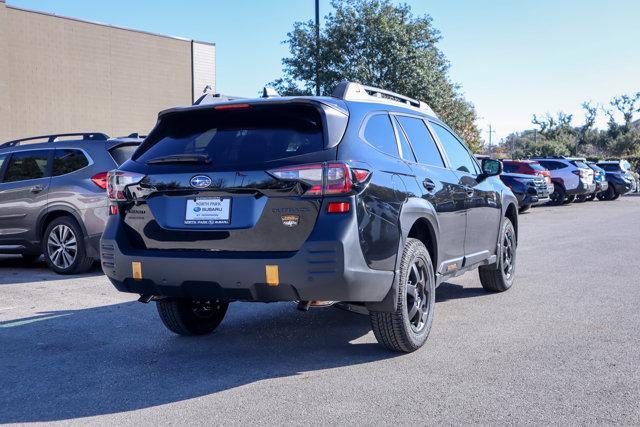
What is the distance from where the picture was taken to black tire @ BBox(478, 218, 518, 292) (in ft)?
25.4

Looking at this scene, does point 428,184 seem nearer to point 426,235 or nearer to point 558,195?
point 426,235

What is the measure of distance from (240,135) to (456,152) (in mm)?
2725

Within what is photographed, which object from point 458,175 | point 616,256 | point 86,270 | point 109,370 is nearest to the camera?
point 109,370

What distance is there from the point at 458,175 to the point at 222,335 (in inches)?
99.4

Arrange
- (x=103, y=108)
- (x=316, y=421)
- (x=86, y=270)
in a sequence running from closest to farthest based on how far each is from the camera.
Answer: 1. (x=316, y=421)
2. (x=86, y=270)
3. (x=103, y=108)

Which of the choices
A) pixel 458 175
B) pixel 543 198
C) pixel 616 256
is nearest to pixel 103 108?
pixel 543 198

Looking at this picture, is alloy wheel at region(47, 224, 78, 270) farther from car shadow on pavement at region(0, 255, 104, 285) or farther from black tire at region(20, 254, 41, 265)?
black tire at region(20, 254, 41, 265)

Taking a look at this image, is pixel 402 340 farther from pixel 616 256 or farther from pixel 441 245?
pixel 616 256

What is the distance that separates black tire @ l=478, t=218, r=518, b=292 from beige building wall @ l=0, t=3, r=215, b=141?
25.2 meters

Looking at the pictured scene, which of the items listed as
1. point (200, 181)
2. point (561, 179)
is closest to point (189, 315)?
point (200, 181)

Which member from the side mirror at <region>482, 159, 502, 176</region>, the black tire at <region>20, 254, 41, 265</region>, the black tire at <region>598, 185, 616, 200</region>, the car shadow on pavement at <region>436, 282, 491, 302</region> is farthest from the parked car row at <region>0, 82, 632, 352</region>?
the black tire at <region>598, 185, 616, 200</region>

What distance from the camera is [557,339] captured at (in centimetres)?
574

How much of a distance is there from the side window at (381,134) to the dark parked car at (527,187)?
55.8 ft

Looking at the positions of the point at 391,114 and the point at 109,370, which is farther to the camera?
the point at 391,114
